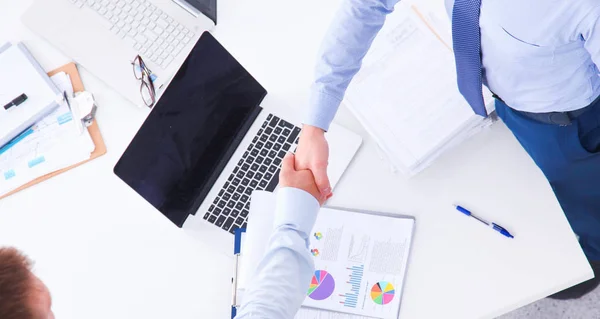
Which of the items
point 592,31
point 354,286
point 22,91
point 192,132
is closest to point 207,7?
point 192,132

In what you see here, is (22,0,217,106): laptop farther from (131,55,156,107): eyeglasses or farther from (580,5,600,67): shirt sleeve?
(580,5,600,67): shirt sleeve

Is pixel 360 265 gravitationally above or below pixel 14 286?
below

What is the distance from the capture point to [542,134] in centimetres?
113

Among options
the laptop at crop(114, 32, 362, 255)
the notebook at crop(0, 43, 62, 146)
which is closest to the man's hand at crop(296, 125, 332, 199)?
the laptop at crop(114, 32, 362, 255)

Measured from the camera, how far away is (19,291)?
85 centimetres

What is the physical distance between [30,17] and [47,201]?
1.52 feet

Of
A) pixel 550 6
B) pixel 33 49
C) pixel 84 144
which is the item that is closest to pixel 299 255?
pixel 550 6

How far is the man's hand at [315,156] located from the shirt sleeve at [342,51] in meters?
0.02

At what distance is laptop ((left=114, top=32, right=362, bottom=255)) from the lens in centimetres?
114

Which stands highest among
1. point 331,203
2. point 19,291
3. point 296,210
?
point 19,291

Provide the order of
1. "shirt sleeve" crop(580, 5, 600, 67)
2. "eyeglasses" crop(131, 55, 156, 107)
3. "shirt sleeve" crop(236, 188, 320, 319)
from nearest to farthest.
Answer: "shirt sleeve" crop(580, 5, 600, 67)
"shirt sleeve" crop(236, 188, 320, 319)
"eyeglasses" crop(131, 55, 156, 107)

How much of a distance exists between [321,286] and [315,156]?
27 cm

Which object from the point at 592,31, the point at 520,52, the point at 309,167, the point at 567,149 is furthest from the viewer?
the point at 567,149

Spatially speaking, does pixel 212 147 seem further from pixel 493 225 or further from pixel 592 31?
pixel 592 31
